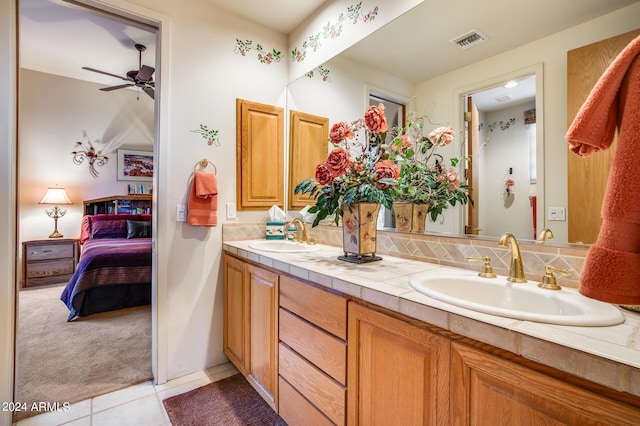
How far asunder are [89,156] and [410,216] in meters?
5.00

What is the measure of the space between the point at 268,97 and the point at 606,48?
1.91m

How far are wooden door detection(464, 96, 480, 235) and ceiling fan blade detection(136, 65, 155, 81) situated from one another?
305 cm

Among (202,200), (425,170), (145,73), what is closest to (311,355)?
(425,170)

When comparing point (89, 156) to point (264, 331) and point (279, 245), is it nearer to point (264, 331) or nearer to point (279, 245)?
point (279, 245)

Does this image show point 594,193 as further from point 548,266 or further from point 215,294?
point 215,294

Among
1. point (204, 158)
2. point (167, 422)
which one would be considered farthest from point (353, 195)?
point (167, 422)

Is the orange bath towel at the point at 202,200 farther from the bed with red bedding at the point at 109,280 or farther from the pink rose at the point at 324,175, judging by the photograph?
the bed with red bedding at the point at 109,280

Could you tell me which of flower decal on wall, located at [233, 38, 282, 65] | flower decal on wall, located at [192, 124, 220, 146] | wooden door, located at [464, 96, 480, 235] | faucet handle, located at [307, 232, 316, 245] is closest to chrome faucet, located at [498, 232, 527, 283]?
wooden door, located at [464, 96, 480, 235]

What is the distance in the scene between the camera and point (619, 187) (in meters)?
0.53

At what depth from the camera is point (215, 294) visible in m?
2.12

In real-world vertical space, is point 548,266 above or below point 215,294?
above

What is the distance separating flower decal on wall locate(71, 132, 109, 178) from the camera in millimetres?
4453

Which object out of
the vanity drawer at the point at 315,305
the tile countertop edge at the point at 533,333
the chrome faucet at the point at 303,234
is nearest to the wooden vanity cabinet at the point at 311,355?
the vanity drawer at the point at 315,305

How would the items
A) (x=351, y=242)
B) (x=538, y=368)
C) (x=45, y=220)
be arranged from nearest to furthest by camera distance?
1. (x=538, y=368)
2. (x=351, y=242)
3. (x=45, y=220)
